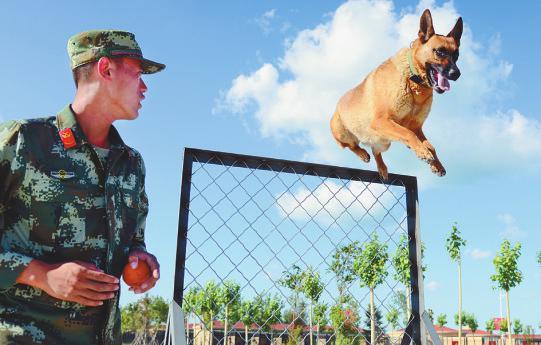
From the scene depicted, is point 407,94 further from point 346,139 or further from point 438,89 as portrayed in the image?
point 346,139

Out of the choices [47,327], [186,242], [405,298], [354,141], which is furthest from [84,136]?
[354,141]

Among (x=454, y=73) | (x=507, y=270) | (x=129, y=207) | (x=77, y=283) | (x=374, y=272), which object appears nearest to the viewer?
(x=77, y=283)

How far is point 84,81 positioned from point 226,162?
191 cm

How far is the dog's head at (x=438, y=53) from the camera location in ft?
12.2

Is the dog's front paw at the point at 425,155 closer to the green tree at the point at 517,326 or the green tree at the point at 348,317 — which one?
the green tree at the point at 348,317

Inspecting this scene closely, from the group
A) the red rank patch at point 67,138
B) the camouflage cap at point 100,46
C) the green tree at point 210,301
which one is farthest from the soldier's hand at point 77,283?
the green tree at point 210,301

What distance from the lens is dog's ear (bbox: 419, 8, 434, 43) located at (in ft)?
12.9

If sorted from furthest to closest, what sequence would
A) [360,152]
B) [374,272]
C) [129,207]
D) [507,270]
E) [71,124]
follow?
[507,270], [374,272], [360,152], [129,207], [71,124]

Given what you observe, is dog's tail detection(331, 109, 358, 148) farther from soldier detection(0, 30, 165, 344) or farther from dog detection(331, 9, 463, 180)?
soldier detection(0, 30, 165, 344)

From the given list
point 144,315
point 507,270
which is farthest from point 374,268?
point 144,315

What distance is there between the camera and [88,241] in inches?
56.3

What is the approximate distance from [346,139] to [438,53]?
1.44 m

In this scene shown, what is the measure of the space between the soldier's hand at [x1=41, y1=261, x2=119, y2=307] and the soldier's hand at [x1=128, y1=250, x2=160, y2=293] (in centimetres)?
23

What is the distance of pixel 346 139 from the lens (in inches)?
197
